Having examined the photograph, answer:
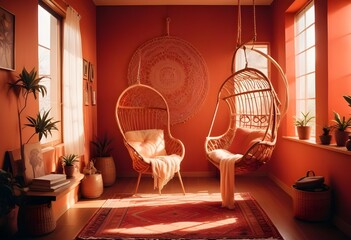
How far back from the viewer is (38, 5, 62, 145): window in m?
3.05

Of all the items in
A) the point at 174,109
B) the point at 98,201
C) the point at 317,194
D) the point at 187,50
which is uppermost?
the point at 187,50

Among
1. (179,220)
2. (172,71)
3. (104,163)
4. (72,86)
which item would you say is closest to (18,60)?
(72,86)

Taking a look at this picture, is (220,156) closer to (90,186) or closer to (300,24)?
(90,186)

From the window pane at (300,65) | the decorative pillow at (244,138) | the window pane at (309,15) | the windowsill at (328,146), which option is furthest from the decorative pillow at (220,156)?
the window pane at (309,15)

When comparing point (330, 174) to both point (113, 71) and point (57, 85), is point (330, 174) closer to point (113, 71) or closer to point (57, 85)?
point (57, 85)

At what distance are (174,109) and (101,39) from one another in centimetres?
153

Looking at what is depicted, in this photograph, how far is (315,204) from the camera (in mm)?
2721

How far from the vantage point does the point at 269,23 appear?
476cm

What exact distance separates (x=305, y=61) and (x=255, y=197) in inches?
67.9

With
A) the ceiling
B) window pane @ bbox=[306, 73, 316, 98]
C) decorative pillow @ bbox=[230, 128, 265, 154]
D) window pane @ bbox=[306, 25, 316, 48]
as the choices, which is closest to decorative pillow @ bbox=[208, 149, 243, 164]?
decorative pillow @ bbox=[230, 128, 265, 154]

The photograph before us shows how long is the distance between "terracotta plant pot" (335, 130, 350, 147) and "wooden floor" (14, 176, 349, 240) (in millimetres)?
706

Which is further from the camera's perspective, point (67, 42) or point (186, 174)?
point (186, 174)

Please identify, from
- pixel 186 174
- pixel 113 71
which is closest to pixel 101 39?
pixel 113 71

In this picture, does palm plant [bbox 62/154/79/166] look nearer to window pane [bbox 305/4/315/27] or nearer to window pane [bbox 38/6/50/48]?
window pane [bbox 38/6/50/48]
